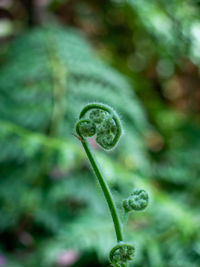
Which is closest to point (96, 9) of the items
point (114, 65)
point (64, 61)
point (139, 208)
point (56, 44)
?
point (114, 65)

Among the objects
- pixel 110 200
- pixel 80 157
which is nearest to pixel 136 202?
pixel 110 200

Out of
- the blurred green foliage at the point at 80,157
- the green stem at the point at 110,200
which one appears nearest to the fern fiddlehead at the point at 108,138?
Result: the green stem at the point at 110,200

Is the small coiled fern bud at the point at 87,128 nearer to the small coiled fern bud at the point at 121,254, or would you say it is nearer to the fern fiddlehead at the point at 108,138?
the fern fiddlehead at the point at 108,138

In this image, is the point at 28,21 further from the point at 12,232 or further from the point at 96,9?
the point at 12,232

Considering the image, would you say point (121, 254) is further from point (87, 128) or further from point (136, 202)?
point (87, 128)

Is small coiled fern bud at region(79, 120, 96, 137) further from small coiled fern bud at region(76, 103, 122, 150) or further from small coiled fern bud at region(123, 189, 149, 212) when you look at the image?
small coiled fern bud at region(123, 189, 149, 212)

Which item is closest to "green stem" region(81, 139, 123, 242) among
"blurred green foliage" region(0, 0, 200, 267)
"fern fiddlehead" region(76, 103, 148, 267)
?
"fern fiddlehead" region(76, 103, 148, 267)
